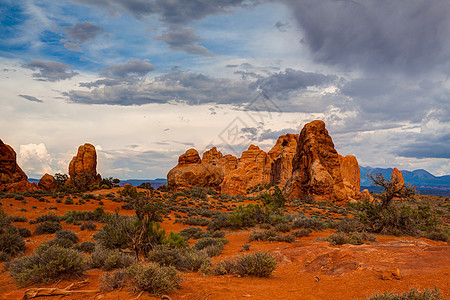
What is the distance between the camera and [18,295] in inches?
169

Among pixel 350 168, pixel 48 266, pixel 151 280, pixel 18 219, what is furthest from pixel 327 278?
pixel 350 168

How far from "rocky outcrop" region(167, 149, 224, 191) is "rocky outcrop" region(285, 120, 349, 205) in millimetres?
11796

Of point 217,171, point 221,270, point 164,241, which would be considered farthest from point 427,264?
point 217,171

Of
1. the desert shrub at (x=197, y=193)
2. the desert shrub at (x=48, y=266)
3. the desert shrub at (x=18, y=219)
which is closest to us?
the desert shrub at (x=48, y=266)

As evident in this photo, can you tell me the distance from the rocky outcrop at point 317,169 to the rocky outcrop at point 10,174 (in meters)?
34.9

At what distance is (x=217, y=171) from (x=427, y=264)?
123 feet

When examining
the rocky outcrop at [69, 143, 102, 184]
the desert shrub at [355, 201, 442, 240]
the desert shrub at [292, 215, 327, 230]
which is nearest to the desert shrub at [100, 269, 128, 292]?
the desert shrub at [292, 215, 327, 230]

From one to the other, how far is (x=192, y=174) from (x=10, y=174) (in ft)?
76.2

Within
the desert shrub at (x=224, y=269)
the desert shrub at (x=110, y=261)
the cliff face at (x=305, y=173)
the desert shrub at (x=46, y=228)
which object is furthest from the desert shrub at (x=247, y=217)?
the cliff face at (x=305, y=173)

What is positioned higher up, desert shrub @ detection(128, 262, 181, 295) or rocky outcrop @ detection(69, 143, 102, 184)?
rocky outcrop @ detection(69, 143, 102, 184)

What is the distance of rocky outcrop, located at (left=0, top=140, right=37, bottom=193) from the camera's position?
99.6ft

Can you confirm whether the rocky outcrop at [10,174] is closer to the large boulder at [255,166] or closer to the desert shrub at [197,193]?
the desert shrub at [197,193]

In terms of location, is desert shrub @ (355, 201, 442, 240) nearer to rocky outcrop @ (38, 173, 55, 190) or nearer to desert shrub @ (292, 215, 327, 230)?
desert shrub @ (292, 215, 327, 230)

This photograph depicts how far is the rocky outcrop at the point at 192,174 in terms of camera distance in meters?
39.3
